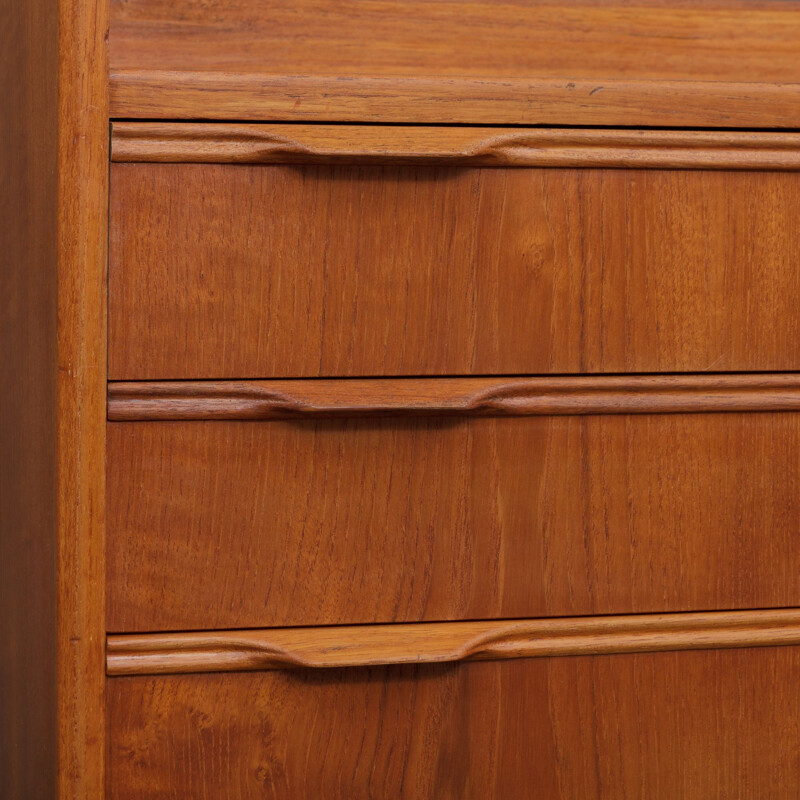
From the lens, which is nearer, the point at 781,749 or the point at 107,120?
the point at 107,120

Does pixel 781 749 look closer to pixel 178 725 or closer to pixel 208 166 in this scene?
pixel 178 725

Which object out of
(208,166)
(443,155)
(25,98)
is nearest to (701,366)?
(443,155)

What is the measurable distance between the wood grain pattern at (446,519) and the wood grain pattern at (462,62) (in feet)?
0.72

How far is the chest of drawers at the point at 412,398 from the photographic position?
2.38 feet

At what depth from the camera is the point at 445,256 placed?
76cm

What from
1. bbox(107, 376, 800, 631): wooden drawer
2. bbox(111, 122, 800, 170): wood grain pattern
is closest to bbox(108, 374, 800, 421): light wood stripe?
bbox(107, 376, 800, 631): wooden drawer

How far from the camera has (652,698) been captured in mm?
798

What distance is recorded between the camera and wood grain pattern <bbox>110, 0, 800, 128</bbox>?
0.73 m

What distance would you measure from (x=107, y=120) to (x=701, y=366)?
18.0 inches

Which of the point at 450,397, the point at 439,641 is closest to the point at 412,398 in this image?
the point at 450,397

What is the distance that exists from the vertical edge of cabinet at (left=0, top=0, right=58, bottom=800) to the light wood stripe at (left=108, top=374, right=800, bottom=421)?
0.09 meters

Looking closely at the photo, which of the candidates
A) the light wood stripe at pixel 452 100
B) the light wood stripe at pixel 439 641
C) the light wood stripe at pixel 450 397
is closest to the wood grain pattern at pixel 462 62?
the light wood stripe at pixel 452 100

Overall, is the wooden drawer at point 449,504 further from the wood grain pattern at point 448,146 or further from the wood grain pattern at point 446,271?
the wood grain pattern at point 448,146

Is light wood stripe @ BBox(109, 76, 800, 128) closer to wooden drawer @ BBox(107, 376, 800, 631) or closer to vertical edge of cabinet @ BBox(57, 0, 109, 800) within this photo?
vertical edge of cabinet @ BBox(57, 0, 109, 800)
